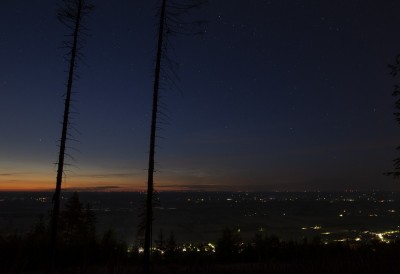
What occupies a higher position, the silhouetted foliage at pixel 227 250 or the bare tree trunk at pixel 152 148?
the bare tree trunk at pixel 152 148

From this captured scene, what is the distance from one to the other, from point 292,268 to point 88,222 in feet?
135

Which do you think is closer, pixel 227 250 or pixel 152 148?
pixel 152 148

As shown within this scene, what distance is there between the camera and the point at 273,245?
20219mm

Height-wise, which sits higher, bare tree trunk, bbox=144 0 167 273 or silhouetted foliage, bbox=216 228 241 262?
bare tree trunk, bbox=144 0 167 273

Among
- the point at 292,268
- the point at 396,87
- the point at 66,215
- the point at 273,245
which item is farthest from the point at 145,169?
the point at 66,215

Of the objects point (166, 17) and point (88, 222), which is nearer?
point (166, 17)

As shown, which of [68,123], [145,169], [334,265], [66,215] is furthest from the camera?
[66,215]

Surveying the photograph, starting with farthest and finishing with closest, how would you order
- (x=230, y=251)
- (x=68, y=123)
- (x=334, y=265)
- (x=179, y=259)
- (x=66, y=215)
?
1. (x=66, y=215)
2. (x=230, y=251)
3. (x=179, y=259)
4. (x=68, y=123)
5. (x=334, y=265)

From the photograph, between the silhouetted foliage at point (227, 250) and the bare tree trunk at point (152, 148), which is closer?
the bare tree trunk at point (152, 148)

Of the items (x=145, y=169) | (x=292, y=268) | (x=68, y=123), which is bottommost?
(x=292, y=268)

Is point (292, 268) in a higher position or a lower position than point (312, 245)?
higher

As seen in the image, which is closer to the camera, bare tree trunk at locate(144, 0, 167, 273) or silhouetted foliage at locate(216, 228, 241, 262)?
bare tree trunk at locate(144, 0, 167, 273)

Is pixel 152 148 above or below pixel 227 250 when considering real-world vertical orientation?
above

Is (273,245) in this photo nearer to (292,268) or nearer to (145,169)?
(145,169)
